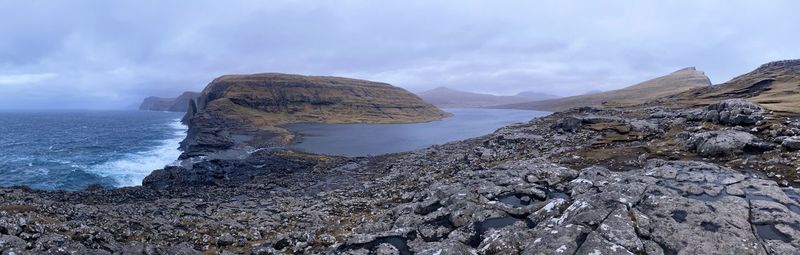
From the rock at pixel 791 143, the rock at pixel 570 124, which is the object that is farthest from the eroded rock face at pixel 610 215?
the rock at pixel 570 124

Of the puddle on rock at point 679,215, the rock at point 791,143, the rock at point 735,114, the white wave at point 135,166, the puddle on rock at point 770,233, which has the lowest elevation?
the white wave at point 135,166

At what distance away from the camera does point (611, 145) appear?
1160 inches

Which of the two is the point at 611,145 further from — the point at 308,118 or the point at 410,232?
the point at 308,118

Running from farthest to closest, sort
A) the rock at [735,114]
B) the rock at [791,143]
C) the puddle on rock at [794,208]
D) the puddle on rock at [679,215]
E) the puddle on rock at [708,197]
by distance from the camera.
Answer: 1. the rock at [735,114]
2. the rock at [791,143]
3. the puddle on rock at [708,197]
4. the puddle on rock at [794,208]
5. the puddle on rock at [679,215]

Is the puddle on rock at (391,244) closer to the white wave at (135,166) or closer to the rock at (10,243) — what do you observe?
the rock at (10,243)

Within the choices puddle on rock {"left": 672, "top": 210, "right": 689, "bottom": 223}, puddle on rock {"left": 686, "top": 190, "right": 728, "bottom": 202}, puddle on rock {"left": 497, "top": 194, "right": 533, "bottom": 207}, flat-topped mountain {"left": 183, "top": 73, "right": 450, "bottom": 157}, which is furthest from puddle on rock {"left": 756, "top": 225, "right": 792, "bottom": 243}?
flat-topped mountain {"left": 183, "top": 73, "right": 450, "bottom": 157}

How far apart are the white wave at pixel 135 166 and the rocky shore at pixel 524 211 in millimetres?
13553

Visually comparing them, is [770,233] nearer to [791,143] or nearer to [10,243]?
[791,143]

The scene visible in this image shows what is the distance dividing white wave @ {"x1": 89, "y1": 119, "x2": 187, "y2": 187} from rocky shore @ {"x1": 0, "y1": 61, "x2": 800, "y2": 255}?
1355 cm

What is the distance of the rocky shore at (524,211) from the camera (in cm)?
1270

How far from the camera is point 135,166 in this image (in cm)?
5372

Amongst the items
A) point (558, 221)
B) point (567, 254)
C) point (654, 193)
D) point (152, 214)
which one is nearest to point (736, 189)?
point (654, 193)

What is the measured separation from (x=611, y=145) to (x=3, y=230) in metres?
32.6

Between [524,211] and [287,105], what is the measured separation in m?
144
